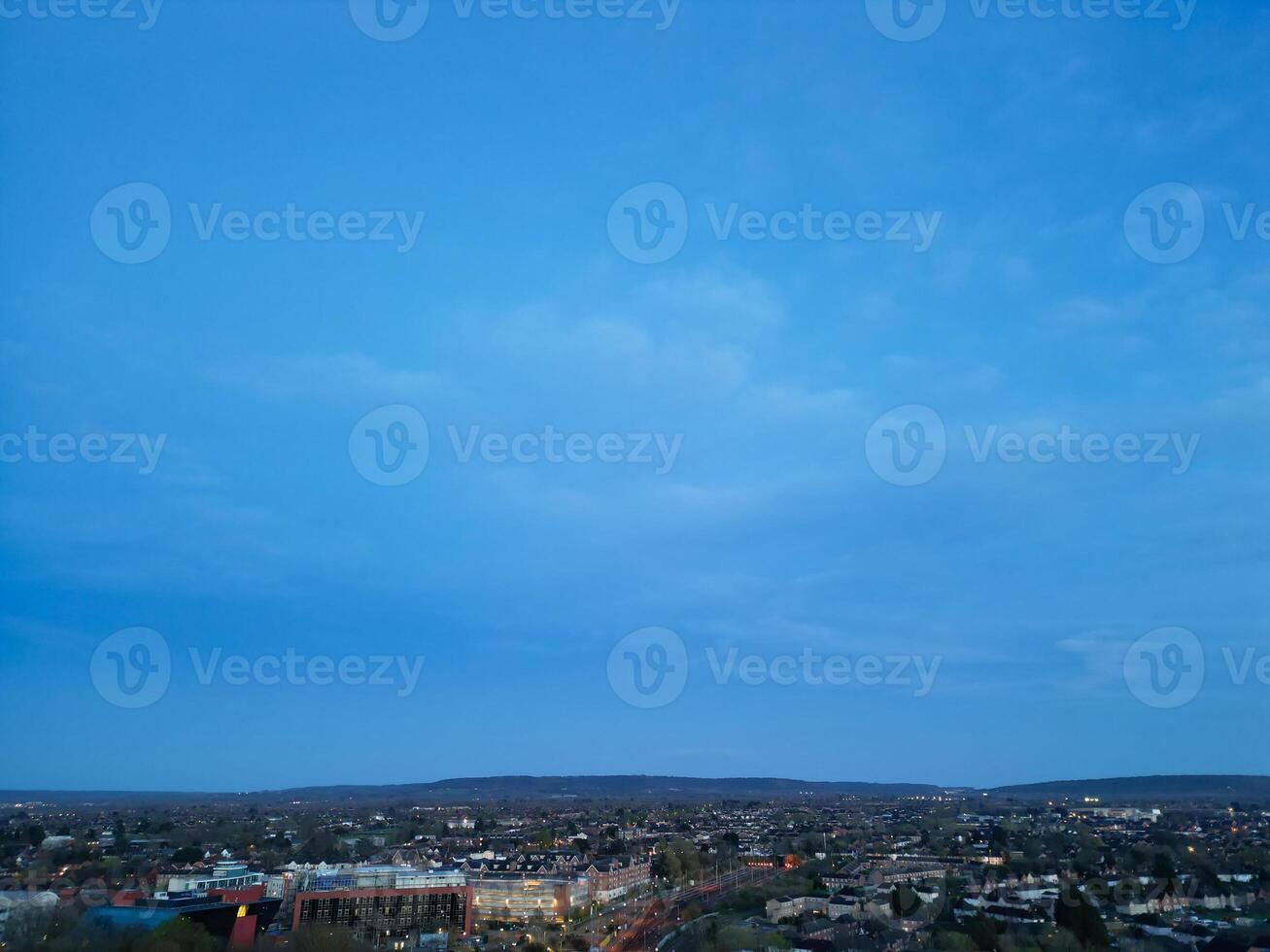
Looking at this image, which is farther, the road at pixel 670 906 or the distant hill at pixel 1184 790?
the distant hill at pixel 1184 790

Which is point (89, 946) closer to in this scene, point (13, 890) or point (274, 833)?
point (13, 890)

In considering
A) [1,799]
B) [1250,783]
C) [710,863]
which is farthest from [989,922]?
[1250,783]

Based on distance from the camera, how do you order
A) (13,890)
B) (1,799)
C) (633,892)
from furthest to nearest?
(1,799)
(633,892)
(13,890)

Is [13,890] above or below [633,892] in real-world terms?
above

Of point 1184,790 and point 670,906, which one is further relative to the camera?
point 1184,790

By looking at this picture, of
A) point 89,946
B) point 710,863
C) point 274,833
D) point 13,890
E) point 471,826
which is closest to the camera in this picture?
point 89,946

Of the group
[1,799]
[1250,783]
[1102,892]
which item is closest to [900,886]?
[1102,892]

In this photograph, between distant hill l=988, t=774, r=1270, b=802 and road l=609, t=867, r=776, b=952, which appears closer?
road l=609, t=867, r=776, b=952

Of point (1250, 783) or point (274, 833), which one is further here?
point (1250, 783)

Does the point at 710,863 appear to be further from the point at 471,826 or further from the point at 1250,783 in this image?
the point at 1250,783
